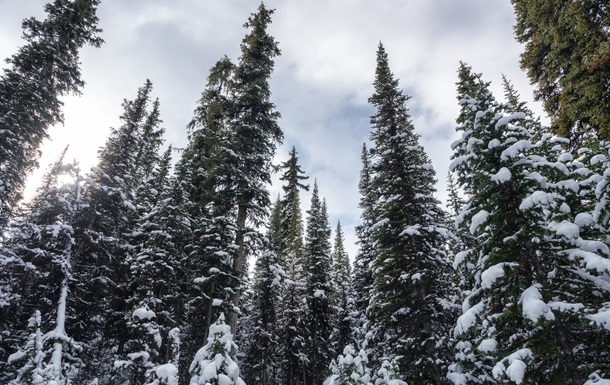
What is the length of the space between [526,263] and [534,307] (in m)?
1.47

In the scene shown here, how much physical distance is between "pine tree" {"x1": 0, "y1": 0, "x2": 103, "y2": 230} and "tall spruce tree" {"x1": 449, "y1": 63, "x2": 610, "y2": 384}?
21236 millimetres

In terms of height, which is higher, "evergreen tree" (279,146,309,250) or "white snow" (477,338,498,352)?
"evergreen tree" (279,146,309,250)

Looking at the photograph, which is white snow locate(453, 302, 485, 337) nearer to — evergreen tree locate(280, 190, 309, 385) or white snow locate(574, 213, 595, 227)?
white snow locate(574, 213, 595, 227)

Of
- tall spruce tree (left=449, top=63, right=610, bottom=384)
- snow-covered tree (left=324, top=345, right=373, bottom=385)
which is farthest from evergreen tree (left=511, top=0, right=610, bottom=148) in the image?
snow-covered tree (left=324, top=345, right=373, bottom=385)

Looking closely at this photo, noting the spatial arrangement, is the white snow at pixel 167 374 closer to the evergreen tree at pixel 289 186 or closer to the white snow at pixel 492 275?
the white snow at pixel 492 275

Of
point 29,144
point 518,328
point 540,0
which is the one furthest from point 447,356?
point 29,144

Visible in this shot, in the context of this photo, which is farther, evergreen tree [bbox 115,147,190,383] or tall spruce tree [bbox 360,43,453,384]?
evergreen tree [bbox 115,147,190,383]

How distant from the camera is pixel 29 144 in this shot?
1795 cm

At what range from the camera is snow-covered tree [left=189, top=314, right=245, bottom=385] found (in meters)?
6.88

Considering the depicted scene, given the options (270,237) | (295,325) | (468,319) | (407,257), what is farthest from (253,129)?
(295,325)

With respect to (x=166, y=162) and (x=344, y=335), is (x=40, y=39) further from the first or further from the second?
(x=344, y=335)

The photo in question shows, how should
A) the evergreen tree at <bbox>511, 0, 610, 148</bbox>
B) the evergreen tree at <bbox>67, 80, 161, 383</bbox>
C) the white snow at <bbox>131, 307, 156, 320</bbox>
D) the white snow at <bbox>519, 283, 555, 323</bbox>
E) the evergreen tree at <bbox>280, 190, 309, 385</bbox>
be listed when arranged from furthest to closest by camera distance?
the evergreen tree at <bbox>280, 190, 309, 385</bbox> → the evergreen tree at <bbox>67, 80, 161, 383</bbox> → the white snow at <bbox>131, 307, 156, 320</bbox> → the evergreen tree at <bbox>511, 0, 610, 148</bbox> → the white snow at <bbox>519, 283, 555, 323</bbox>

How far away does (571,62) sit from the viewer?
15.4 meters

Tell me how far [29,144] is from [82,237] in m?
6.03
